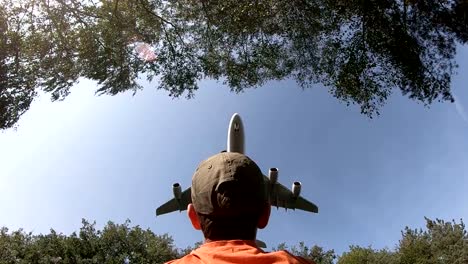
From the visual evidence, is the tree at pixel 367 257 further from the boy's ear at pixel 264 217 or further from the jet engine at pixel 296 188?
the boy's ear at pixel 264 217

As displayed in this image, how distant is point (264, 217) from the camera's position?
8.61ft

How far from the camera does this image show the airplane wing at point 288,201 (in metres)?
26.7

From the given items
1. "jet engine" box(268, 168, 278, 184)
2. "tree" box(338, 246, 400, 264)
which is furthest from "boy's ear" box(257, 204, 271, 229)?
"tree" box(338, 246, 400, 264)

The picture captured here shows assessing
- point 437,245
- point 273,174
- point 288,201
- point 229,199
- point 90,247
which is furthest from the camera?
point 437,245

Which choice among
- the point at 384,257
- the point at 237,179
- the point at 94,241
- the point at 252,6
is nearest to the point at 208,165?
the point at 237,179

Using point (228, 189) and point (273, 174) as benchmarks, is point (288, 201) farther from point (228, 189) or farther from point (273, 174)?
point (228, 189)

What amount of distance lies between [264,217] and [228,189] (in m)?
0.32

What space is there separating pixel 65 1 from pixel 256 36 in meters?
11.5

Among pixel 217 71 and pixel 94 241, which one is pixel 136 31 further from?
pixel 94 241

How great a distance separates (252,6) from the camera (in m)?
26.8

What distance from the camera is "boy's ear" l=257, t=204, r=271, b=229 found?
2590 mm

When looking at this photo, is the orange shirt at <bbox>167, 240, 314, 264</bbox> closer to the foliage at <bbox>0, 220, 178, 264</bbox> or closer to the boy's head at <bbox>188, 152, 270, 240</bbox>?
the boy's head at <bbox>188, 152, 270, 240</bbox>

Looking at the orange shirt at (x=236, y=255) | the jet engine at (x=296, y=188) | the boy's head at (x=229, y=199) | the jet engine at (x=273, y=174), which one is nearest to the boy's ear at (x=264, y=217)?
the boy's head at (x=229, y=199)

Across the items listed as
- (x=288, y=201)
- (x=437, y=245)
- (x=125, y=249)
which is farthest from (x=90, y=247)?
(x=437, y=245)
